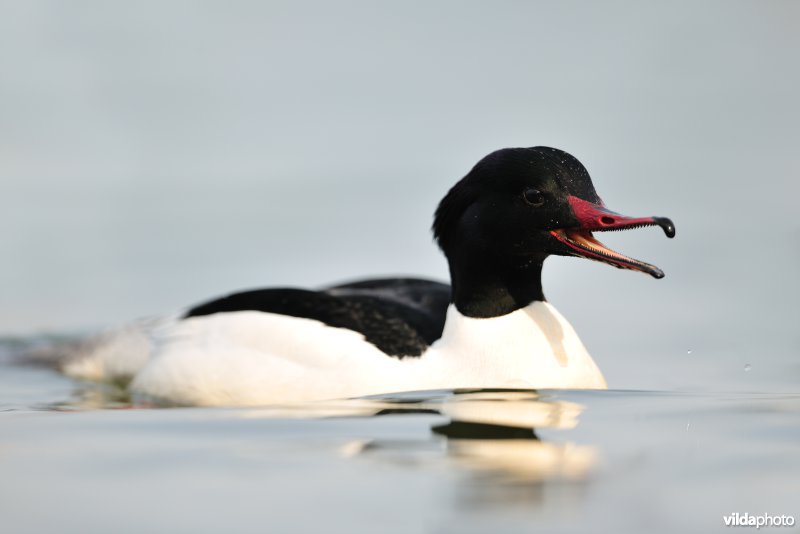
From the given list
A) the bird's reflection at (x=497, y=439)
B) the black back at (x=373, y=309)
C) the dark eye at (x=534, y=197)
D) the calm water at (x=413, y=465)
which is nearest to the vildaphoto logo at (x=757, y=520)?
the calm water at (x=413, y=465)

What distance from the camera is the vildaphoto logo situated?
→ 11.5ft

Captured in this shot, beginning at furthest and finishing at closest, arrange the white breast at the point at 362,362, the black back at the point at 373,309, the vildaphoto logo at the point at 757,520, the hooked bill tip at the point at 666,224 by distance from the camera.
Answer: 1. the black back at the point at 373,309
2. the white breast at the point at 362,362
3. the hooked bill tip at the point at 666,224
4. the vildaphoto logo at the point at 757,520

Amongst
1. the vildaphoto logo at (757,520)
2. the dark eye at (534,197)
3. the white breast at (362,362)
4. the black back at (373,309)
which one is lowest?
the vildaphoto logo at (757,520)

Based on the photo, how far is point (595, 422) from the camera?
4.81m

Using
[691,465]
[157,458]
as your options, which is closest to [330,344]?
[157,458]

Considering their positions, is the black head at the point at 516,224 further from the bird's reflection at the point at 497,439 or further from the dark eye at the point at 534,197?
the bird's reflection at the point at 497,439

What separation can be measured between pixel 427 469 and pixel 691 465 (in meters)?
0.90

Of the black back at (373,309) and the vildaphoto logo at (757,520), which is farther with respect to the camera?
the black back at (373,309)

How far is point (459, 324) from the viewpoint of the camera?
5.97 m

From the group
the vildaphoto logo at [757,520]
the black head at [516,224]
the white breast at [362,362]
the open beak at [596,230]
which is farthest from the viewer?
the white breast at [362,362]

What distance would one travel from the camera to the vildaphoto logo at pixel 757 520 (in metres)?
3.50

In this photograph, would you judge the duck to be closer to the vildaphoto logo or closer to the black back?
the black back

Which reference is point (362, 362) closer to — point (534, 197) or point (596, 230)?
point (534, 197)

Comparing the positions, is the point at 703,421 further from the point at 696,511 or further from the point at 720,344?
the point at 720,344
